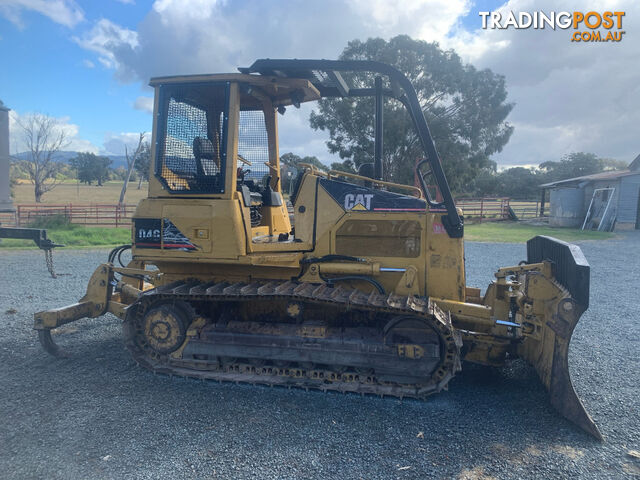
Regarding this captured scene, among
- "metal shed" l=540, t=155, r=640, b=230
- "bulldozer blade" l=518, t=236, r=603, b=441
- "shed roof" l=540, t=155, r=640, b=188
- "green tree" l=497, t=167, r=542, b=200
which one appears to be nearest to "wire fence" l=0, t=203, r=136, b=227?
"bulldozer blade" l=518, t=236, r=603, b=441

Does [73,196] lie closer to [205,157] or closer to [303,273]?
[205,157]

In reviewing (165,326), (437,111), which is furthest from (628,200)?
(165,326)

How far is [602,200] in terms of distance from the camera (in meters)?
24.3

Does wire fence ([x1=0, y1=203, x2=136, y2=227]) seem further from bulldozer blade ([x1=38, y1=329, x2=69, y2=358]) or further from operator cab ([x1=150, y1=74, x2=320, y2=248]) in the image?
operator cab ([x1=150, y1=74, x2=320, y2=248])

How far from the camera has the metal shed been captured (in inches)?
896

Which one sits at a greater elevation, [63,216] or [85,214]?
[85,214]

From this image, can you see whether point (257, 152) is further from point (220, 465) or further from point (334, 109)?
point (334, 109)

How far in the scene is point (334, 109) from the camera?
2603 cm

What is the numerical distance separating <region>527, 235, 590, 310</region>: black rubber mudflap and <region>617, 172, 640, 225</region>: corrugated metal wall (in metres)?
22.2

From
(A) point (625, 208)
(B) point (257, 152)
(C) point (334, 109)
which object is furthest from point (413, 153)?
(B) point (257, 152)

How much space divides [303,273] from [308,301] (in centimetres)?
49

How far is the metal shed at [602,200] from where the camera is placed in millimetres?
22750

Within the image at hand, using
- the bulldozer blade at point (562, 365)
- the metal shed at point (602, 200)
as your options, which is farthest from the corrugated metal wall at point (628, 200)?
the bulldozer blade at point (562, 365)

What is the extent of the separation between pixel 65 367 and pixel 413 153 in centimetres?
2346
